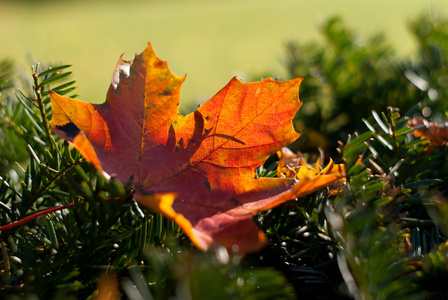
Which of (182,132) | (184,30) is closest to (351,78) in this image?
(182,132)

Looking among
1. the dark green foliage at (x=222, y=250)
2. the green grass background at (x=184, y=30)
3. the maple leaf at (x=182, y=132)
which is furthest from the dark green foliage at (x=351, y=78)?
the green grass background at (x=184, y=30)

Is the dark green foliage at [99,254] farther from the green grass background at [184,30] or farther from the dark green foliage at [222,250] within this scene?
the green grass background at [184,30]

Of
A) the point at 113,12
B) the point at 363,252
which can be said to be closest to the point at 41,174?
the point at 363,252

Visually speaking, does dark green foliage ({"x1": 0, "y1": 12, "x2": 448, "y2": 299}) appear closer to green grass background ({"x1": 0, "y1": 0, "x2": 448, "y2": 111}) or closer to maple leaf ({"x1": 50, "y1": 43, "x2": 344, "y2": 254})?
maple leaf ({"x1": 50, "y1": 43, "x2": 344, "y2": 254})

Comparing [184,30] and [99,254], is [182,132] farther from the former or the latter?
[184,30]

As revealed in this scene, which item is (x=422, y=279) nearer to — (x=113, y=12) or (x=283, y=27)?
(x=283, y=27)

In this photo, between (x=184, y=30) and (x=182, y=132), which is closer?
(x=182, y=132)

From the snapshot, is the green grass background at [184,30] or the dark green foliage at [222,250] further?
the green grass background at [184,30]

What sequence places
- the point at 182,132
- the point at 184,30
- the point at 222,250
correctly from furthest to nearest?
1. the point at 184,30
2. the point at 182,132
3. the point at 222,250
